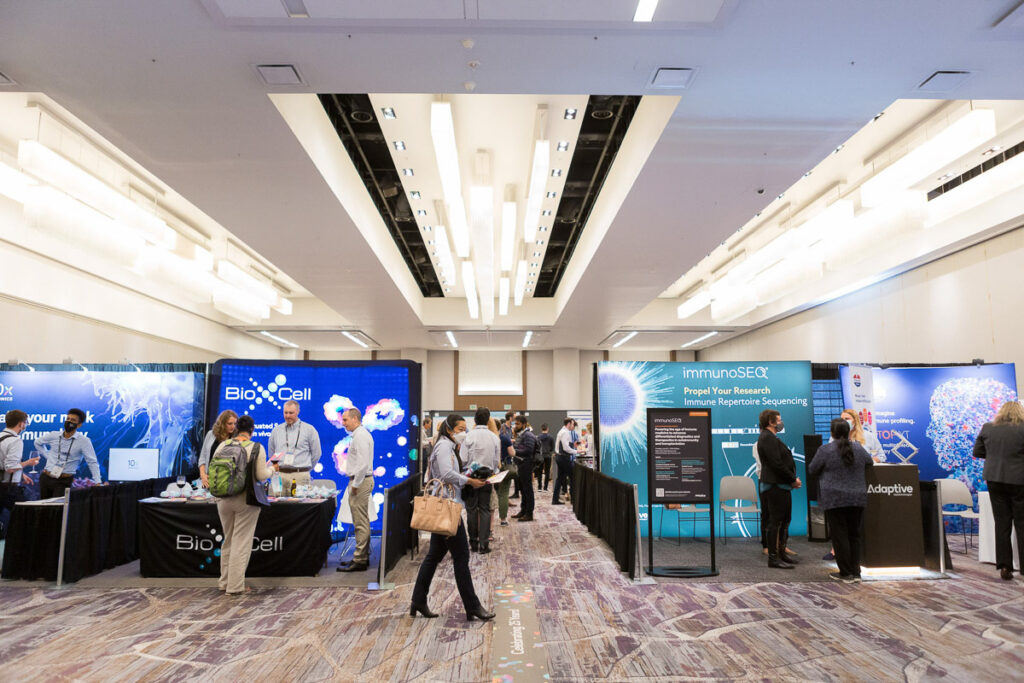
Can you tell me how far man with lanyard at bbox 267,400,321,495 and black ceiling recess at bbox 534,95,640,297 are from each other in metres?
4.29

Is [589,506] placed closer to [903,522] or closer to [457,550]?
[903,522]

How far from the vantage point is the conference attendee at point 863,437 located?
6.30 m

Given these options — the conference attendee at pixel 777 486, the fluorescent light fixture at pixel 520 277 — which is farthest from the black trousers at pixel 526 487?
the conference attendee at pixel 777 486

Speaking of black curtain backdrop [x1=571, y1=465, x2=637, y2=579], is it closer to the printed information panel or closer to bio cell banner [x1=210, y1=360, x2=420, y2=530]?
the printed information panel

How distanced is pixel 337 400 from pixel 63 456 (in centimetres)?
278

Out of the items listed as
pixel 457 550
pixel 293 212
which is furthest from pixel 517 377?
pixel 457 550

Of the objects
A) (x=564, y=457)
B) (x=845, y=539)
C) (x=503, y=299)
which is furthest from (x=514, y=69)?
(x=503, y=299)

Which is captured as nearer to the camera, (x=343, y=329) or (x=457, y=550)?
(x=457, y=550)

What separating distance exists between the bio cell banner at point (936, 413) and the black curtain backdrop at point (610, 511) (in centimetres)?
347

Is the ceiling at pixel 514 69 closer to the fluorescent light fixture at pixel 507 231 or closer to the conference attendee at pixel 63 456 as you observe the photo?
the fluorescent light fixture at pixel 507 231

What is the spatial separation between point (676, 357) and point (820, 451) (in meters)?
15.1

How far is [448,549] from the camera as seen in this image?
4.34 metres

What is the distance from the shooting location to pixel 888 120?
247 inches

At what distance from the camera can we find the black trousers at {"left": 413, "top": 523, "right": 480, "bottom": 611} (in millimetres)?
4133
